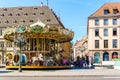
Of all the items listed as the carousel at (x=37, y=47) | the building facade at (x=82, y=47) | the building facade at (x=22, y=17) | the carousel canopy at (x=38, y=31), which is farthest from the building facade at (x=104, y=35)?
the carousel canopy at (x=38, y=31)

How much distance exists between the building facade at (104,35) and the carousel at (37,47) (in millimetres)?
41368

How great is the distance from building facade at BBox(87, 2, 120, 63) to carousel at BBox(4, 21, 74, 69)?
41.4 m

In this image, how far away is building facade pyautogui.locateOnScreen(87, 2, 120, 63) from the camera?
8762 cm

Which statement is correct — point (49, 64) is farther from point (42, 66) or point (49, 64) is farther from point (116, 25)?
point (116, 25)

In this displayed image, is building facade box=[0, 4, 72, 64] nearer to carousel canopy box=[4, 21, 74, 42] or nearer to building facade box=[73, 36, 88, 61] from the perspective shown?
building facade box=[73, 36, 88, 61]

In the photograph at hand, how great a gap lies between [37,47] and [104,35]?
46.0 meters

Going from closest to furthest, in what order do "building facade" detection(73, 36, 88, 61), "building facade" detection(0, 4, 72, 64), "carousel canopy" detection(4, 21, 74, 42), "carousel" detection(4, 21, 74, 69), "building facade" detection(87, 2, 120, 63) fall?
"carousel canopy" detection(4, 21, 74, 42), "carousel" detection(4, 21, 74, 69), "building facade" detection(87, 2, 120, 63), "building facade" detection(0, 4, 72, 64), "building facade" detection(73, 36, 88, 61)

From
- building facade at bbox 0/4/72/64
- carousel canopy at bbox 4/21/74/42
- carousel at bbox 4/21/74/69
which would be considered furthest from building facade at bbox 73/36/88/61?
carousel canopy at bbox 4/21/74/42

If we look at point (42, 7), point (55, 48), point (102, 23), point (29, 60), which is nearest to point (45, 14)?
point (42, 7)

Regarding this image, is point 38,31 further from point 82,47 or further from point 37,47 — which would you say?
point 82,47

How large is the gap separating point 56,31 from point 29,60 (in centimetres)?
521

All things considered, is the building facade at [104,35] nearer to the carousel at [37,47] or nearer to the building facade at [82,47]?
the building facade at [82,47]

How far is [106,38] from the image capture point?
88.7 metres

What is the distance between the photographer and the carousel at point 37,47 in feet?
140
